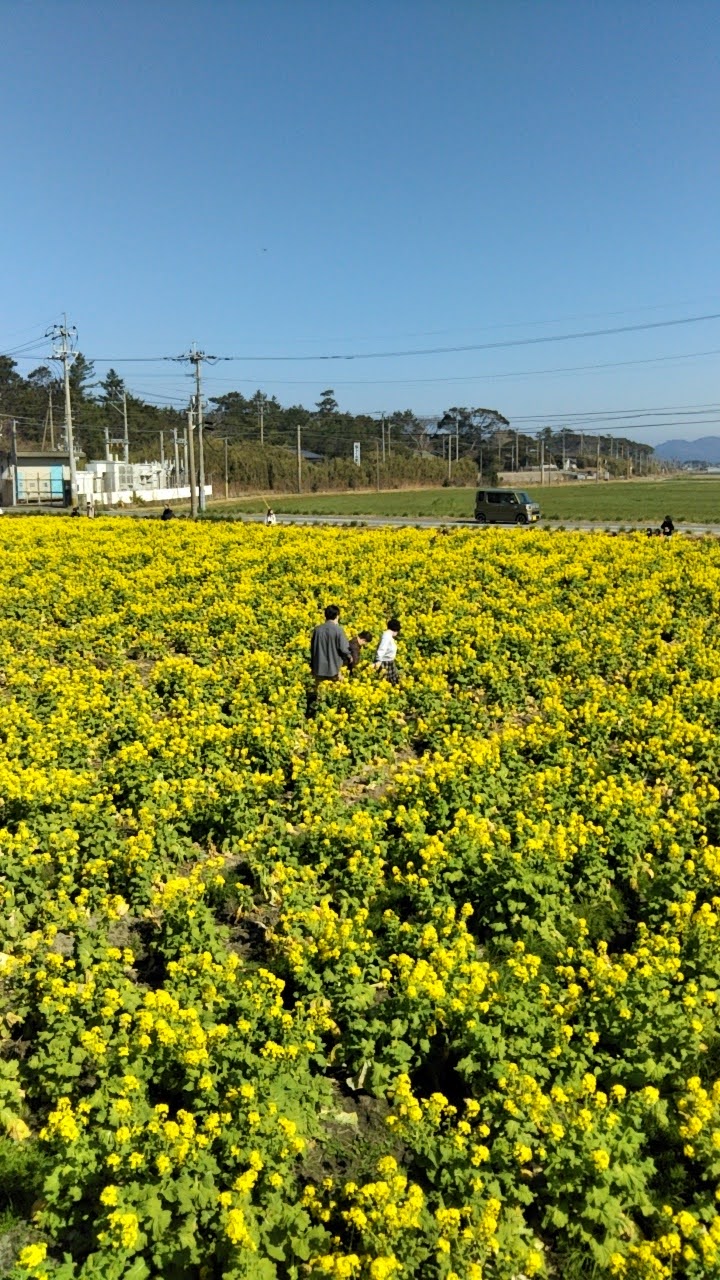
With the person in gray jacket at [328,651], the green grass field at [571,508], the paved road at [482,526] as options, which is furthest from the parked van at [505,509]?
the person in gray jacket at [328,651]

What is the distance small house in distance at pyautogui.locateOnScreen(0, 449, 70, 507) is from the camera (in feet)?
200

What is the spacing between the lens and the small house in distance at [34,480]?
60.9 m

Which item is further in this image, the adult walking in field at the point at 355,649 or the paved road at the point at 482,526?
the paved road at the point at 482,526

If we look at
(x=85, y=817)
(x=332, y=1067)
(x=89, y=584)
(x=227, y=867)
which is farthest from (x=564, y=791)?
(x=89, y=584)

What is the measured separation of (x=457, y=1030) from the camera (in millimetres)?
5215

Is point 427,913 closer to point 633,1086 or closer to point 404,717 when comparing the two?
point 633,1086

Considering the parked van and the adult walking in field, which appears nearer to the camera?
the adult walking in field

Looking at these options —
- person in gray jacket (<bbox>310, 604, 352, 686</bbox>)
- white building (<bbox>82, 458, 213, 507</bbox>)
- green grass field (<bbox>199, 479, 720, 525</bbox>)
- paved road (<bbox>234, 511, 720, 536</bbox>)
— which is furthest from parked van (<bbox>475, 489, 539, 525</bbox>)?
person in gray jacket (<bbox>310, 604, 352, 686</bbox>)

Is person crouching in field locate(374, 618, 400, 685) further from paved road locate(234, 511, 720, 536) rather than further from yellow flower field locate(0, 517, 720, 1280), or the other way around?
paved road locate(234, 511, 720, 536)

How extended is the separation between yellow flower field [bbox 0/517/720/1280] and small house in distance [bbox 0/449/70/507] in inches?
2062

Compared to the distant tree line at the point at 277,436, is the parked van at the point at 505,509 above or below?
below

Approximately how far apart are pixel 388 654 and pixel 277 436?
423 feet

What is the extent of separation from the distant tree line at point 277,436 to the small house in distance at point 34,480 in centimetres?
2147

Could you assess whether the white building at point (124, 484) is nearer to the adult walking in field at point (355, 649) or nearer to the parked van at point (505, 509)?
the parked van at point (505, 509)
